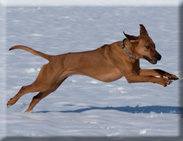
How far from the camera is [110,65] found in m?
7.89

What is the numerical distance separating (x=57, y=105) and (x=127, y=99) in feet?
4.96

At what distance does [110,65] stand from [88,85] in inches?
109

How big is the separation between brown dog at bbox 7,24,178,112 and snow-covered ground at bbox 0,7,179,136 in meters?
0.62

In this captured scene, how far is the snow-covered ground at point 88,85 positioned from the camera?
23.4ft

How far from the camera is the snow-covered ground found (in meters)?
7.12

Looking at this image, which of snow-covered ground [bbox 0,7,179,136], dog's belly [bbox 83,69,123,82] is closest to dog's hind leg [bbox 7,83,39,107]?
snow-covered ground [bbox 0,7,179,136]

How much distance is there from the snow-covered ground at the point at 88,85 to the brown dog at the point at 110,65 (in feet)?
2.03

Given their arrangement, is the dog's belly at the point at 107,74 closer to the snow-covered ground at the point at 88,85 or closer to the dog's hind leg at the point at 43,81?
the snow-covered ground at the point at 88,85

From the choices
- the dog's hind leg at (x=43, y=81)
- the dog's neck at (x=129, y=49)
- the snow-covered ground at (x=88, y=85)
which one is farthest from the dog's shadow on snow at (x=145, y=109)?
the dog's neck at (x=129, y=49)

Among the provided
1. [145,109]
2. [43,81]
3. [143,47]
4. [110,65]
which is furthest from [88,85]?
[143,47]

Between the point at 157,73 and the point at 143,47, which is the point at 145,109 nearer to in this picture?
the point at 157,73

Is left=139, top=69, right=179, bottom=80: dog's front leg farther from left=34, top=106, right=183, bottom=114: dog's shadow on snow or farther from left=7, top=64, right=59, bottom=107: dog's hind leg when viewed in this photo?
left=7, top=64, right=59, bottom=107: dog's hind leg

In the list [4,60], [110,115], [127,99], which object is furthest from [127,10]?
[110,115]

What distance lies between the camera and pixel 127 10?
20.2 metres
